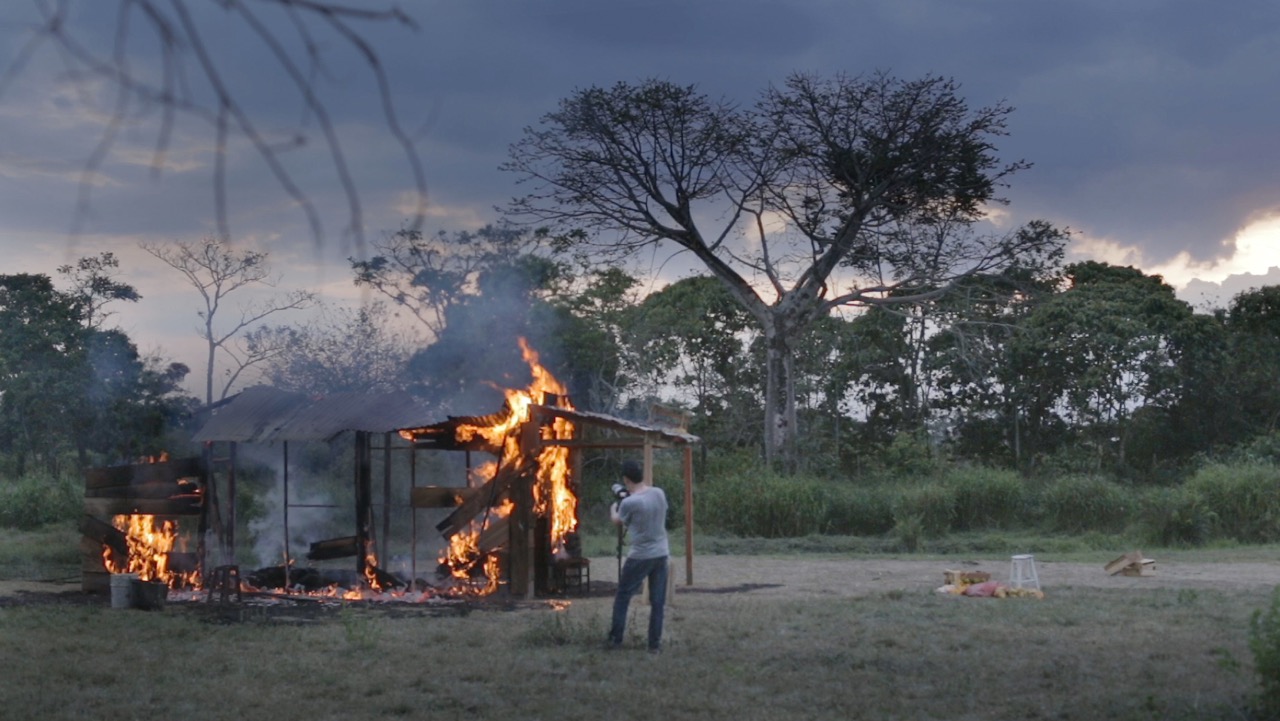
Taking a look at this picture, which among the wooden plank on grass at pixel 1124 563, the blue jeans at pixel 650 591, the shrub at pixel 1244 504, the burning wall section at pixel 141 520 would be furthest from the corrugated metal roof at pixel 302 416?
the shrub at pixel 1244 504

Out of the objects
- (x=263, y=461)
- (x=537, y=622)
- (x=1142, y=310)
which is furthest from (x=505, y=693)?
(x=1142, y=310)

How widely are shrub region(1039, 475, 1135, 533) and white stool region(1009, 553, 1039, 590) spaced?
34.0 feet

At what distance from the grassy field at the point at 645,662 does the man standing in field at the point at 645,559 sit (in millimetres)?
263

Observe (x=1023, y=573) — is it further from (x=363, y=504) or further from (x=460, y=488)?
(x=363, y=504)

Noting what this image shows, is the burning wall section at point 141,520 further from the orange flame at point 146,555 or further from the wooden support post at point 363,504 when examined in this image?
the wooden support post at point 363,504

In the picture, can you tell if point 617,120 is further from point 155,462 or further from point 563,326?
point 155,462

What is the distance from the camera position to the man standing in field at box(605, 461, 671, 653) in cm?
1033

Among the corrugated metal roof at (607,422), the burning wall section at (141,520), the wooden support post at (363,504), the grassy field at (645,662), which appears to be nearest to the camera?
the grassy field at (645,662)

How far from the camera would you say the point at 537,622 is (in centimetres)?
1202

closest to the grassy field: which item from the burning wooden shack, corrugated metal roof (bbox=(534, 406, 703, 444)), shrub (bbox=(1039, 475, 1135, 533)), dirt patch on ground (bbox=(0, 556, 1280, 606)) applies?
the burning wooden shack

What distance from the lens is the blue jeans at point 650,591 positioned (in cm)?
1027

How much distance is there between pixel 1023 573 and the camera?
15.1 meters

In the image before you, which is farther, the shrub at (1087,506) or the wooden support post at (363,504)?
the shrub at (1087,506)

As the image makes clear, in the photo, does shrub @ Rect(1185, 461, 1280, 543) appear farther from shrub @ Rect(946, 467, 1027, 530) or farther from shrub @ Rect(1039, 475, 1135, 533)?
shrub @ Rect(946, 467, 1027, 530)
